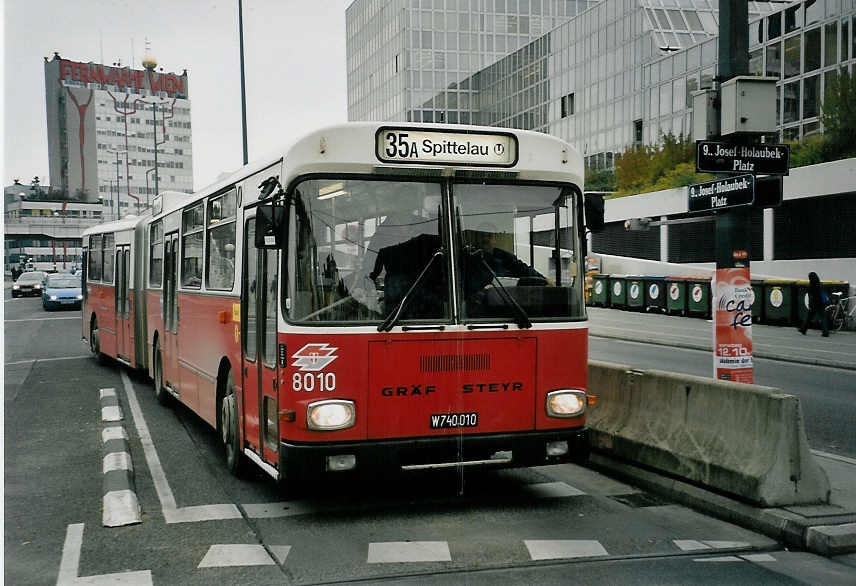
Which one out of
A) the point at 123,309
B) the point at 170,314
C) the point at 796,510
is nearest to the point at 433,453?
the point at 796,510

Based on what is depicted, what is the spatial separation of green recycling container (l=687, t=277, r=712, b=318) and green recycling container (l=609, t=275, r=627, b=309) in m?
5.31

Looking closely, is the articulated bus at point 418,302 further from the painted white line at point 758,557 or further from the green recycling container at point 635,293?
the green recycling container at point 635,293

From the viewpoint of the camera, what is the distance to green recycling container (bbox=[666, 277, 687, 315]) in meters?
34.1

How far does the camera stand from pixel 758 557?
19.3 feet

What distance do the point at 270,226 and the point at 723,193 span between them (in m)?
4.37

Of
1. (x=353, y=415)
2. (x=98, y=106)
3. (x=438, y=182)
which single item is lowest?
(x=353, y=415)

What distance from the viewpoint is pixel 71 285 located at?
4119 cm

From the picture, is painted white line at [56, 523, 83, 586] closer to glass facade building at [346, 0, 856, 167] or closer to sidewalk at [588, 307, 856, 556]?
sidewalk at [588, 307, 856, 556]

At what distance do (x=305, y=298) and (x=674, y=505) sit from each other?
3296mm

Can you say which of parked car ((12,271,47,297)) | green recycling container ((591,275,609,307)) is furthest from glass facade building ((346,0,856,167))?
parked car ((12,271,47,297))

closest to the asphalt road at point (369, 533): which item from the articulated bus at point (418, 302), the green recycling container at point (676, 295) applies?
the articulated bus at point (418, 302)

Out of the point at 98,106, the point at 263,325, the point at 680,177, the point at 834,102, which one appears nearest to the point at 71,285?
the point at 680,177

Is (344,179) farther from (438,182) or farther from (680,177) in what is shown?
(680,177)

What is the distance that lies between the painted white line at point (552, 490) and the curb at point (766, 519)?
0.57m
